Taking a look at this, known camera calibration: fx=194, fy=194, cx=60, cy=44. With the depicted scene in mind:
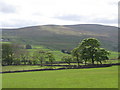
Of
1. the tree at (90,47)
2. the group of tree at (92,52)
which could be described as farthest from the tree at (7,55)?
the tree at (90,47)

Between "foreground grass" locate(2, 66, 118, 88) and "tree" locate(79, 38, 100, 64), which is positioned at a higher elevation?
"tree" locate(79, 38, 100, 64)

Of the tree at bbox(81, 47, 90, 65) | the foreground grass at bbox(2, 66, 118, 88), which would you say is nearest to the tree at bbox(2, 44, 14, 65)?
the tree at bbox(81, 47, 90, 65)

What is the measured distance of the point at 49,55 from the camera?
92.2 m

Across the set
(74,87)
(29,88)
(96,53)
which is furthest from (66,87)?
(96,53)

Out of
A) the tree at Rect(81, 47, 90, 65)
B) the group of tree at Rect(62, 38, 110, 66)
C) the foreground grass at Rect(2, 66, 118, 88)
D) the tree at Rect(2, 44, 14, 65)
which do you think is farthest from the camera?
the tree at Rect(2, 44, 14, 65)

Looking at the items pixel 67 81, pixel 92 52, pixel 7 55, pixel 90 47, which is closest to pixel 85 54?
pixel 92 52

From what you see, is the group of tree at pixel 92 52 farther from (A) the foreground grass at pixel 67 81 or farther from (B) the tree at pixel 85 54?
(A) the foreground grass at pixel 67 81

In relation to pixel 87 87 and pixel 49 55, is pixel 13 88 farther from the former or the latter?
pixel 49 55

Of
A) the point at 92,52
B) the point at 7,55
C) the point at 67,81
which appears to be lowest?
the point at 67,81

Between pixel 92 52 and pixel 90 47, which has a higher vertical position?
pixel 90 47

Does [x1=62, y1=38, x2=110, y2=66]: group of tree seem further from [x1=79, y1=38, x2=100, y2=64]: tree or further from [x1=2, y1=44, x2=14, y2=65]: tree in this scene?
[x1=2, y1=44, x2=14, y2=65]: tree

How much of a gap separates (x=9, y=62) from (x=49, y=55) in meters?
24.3

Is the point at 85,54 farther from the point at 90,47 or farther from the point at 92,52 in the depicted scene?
the point at 90,47

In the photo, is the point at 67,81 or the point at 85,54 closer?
the point at 67,81
